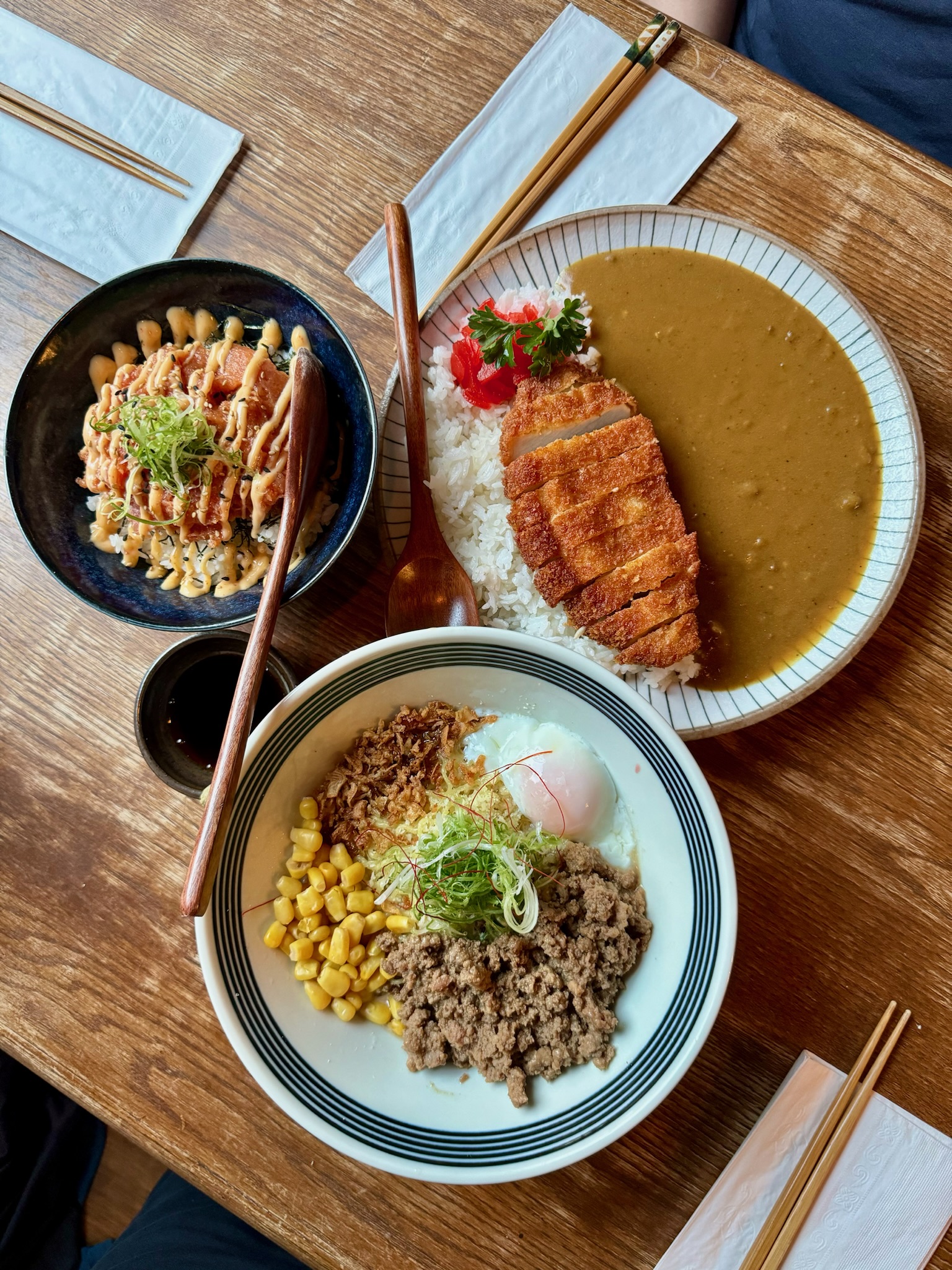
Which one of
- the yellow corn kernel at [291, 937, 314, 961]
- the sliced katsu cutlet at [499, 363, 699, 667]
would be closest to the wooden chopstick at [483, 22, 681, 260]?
the sliced katsu cutlet at [499, 363, 699, 667]

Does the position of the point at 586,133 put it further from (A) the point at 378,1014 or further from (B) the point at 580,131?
(A) the point at 378,1014

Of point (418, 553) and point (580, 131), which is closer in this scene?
point (418, 553)

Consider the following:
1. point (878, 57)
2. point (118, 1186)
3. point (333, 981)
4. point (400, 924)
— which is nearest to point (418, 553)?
point (400, 924)

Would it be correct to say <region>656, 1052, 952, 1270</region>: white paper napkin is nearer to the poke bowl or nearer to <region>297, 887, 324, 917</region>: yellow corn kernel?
the poke bowl

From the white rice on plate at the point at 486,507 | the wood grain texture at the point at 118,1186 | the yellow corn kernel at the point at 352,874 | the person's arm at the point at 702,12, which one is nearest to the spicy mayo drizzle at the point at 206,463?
the white rice on plate at the point at 486,507

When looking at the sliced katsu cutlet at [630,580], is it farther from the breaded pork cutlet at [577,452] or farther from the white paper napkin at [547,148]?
the white paper napkin at [547,148]

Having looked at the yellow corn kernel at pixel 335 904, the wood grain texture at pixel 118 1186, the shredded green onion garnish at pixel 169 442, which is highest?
the shredded green onion garnish at pixel 169 442

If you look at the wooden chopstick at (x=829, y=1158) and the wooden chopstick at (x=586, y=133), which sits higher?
the wooden chopstick at (x=586, y=133)
